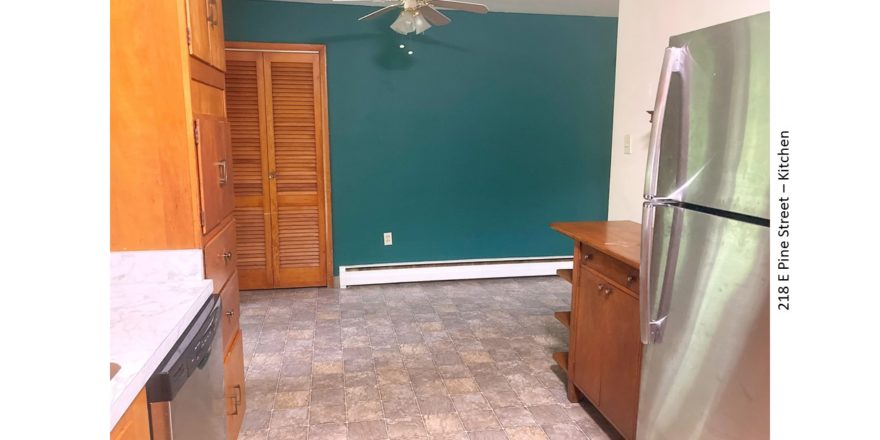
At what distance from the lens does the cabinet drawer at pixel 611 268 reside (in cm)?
194

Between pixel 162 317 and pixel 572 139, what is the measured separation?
13.5ft

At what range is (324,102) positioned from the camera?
431 cm

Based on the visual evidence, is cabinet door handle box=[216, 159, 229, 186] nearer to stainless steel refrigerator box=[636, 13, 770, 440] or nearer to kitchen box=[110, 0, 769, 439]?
kitchen box=[110, 0, 769, 439]

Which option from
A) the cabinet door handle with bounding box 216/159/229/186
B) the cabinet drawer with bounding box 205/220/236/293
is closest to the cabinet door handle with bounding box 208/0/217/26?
the cabinet door handle with bounding box 216/159/229/186

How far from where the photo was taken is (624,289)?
201cm

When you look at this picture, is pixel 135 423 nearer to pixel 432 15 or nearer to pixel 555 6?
pixel 432 15

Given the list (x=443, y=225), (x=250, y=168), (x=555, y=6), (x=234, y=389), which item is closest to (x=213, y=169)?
(x=234, y=389)

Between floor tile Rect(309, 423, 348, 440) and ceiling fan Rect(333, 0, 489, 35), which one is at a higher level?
ceiling fan Rect(333, 0, 489, 35)

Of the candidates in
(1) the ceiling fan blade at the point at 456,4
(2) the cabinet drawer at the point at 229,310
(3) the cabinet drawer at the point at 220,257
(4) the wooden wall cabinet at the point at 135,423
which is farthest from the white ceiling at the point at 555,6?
(4) the wooden wall cabinet at the point at 135,423

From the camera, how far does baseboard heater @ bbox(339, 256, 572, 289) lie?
4.59 metres

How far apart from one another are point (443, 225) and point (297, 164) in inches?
55.6

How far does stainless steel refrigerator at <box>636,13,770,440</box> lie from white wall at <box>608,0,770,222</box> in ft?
3.21

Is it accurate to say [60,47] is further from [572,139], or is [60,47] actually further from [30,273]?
[572,139]

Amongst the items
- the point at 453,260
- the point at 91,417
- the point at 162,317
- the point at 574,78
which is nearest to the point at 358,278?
the point at 453,260
